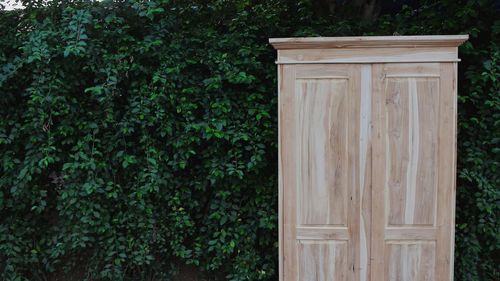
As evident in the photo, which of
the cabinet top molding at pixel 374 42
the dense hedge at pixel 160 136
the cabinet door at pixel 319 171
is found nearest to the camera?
the cabinet top molding at pixel 374 42

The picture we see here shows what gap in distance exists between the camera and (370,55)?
3.18 m

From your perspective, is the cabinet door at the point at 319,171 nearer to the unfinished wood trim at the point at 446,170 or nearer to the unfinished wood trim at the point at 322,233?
the unfinished wood trim at the point at 322,233

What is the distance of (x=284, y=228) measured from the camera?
3.32 metres

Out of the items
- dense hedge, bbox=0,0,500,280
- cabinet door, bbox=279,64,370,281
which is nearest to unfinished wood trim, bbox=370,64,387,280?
cabinet door, bbox=279,64,370,281

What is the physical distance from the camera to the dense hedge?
12.2 ft

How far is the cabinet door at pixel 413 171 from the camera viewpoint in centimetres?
319

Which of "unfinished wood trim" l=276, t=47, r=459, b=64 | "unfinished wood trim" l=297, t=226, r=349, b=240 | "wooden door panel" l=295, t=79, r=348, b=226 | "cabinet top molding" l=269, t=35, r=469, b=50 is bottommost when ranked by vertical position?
"unfinished wood trim" l=297, t=226, r=349, b=240

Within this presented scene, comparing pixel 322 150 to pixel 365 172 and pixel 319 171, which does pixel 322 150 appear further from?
pixel 365 172

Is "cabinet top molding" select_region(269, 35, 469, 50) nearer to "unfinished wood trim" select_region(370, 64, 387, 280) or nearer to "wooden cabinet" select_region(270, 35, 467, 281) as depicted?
"wooden cabinet" select_region(270, 35, 467, 281)

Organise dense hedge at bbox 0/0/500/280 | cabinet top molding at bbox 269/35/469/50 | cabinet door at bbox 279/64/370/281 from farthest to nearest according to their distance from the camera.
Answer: dense hedge at bbox 0/0/500/280 < cabinet door at bbox 279/64/370/281 < cabinet top molding at bbox 269/35/469/50

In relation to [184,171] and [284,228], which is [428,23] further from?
[184,171]

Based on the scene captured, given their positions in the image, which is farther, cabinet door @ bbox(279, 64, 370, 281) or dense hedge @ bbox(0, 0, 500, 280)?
dense hedge @ bbox(0, 0, 500, 280)

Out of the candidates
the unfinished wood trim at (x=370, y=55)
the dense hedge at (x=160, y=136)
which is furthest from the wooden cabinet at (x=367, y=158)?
the dense hedge at (x=160, y=136)

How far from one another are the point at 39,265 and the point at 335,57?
287 cm
